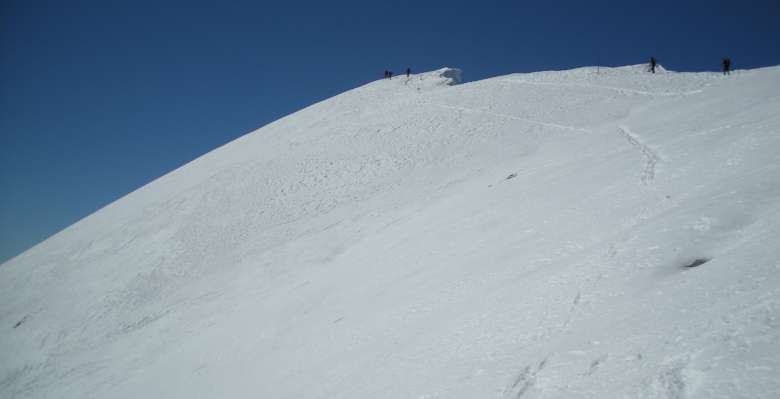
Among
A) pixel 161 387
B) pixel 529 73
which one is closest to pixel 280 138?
pixel 529 73

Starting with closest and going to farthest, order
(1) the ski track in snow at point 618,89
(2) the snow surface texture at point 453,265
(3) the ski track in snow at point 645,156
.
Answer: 1. (2) the snow surface texture at point 453,265
2. (3) the ski track in snow at point 645,156
3. (1) the ski track in snow at point 618,89

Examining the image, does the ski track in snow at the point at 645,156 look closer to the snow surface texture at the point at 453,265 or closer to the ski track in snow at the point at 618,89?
the snow surface texture at the point at 453,265

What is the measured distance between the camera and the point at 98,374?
39.8ft

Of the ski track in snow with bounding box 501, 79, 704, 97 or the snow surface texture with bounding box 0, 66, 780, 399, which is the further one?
the ski track in snow with bounding box 501, 79, 704, 97

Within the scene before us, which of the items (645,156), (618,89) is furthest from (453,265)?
(618,89)

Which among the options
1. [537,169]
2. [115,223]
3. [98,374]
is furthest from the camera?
[115,223]

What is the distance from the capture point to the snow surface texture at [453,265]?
12.8 feet

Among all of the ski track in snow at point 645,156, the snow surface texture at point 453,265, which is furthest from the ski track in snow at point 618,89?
the ski track in snow at point 645,156

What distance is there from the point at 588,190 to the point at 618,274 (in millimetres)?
4427

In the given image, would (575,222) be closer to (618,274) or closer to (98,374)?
(618,274)

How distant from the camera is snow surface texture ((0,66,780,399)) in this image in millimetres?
3912

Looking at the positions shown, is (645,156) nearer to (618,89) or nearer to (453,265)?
(453,265)

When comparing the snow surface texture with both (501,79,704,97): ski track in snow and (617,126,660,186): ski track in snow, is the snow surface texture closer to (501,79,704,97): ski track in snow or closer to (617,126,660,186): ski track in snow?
(617,126,660,186): ski track in snow

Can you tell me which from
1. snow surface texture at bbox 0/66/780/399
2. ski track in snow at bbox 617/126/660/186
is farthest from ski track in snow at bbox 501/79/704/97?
ski track in snow at bbox 617/126/660/186
